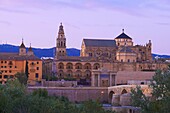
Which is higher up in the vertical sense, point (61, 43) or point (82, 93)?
point (61, 43)

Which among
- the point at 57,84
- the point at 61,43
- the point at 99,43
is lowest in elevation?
the point at 57,84

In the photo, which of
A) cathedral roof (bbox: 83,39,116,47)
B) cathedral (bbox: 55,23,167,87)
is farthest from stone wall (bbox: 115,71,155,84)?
cathedral roof (bbox: 83,39,116,47)

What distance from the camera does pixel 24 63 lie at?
71.9 m

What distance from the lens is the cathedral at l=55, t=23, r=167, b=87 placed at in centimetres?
7200

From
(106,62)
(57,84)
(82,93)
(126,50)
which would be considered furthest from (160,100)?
(126,50)

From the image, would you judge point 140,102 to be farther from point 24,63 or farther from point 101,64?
point 101,64

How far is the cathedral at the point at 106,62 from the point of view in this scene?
236 ft

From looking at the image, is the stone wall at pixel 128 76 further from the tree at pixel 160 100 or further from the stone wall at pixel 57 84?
the tree at pixel 160 100

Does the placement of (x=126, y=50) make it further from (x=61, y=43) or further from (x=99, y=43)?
(x=61, y=43)

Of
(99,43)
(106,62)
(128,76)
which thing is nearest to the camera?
(128,76)

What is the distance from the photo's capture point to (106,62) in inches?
3174

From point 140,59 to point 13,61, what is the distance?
70.4ft

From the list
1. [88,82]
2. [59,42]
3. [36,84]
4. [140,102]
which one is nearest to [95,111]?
[140,102]

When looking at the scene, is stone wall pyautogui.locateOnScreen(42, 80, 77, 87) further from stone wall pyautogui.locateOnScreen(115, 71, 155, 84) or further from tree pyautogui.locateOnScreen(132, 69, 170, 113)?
tree pyautogui.locateOnScreen(132, 69, 170, 113)
